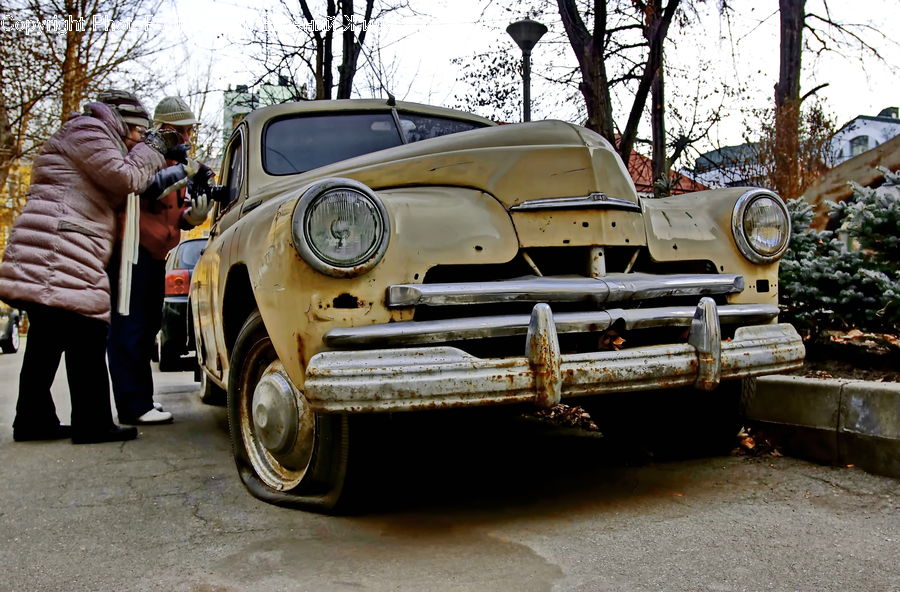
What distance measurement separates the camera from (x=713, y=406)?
11.5 feet

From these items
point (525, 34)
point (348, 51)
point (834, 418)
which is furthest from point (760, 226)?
point (348, 51)

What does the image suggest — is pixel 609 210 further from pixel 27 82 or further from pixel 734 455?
pixel 27 82

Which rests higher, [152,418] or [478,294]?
[478,294]

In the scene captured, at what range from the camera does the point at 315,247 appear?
2506mm

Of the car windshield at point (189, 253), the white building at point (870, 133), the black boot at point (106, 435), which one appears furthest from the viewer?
the white building at point (870, 133)

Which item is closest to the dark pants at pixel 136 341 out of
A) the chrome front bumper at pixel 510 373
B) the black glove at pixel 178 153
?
the black glove at pixel 178 153

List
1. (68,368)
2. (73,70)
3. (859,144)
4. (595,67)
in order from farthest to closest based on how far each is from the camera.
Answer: (859,144) → (73,70) → (595,67) → (68,368)

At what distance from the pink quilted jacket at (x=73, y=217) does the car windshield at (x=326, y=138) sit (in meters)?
0.67

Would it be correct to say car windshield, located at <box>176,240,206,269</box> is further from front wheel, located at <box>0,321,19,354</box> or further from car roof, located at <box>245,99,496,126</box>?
front wheel, located at <box>0,321,19,354</box>

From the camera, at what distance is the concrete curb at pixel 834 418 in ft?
10.3

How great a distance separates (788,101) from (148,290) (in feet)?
36.0

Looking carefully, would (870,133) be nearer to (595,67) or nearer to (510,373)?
(595,67)

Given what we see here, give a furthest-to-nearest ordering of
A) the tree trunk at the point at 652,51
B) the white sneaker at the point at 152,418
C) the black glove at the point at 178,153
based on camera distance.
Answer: the tree trunk at the point at 652,51, the white sneaker at the point at 152,418, the black glove at the point at 178,153

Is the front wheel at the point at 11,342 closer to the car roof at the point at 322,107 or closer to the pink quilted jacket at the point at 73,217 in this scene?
the pink quilted jacket at the point at 73,217
